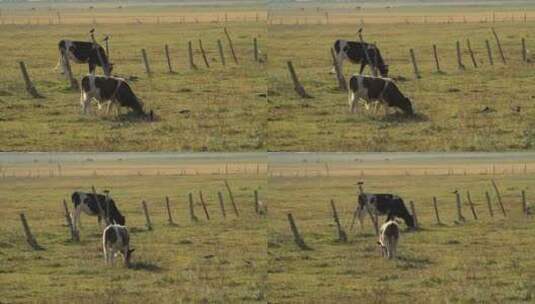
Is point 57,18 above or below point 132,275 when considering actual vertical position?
above

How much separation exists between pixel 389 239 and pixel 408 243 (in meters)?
0.43

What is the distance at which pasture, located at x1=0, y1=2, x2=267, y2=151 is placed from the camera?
17.8 metres

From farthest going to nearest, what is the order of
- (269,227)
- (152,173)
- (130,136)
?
(152,173)
(269,227)
(130,136)

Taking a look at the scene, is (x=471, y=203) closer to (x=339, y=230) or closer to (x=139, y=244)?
(x=339, y=230)

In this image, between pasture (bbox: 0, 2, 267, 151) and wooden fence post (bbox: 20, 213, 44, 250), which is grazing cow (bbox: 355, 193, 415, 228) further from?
wooden fence post (bbox: 20, 213, 44, 250)

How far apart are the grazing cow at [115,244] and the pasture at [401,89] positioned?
8.50 feet

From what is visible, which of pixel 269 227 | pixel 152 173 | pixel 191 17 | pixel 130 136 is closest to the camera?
pixel 130 136

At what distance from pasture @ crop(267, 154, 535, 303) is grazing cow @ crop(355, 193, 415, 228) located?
18 cm

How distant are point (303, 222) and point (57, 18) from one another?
6796 mm

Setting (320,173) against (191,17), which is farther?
(191,17)

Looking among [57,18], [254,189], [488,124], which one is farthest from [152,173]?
[488,124]

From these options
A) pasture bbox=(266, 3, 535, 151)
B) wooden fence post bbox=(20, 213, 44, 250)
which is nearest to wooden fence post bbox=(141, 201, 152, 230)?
wooden fence post bbox=(20, 213, 44, 250)

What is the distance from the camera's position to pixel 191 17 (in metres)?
22.3

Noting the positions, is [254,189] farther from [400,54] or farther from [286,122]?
[400,54]
